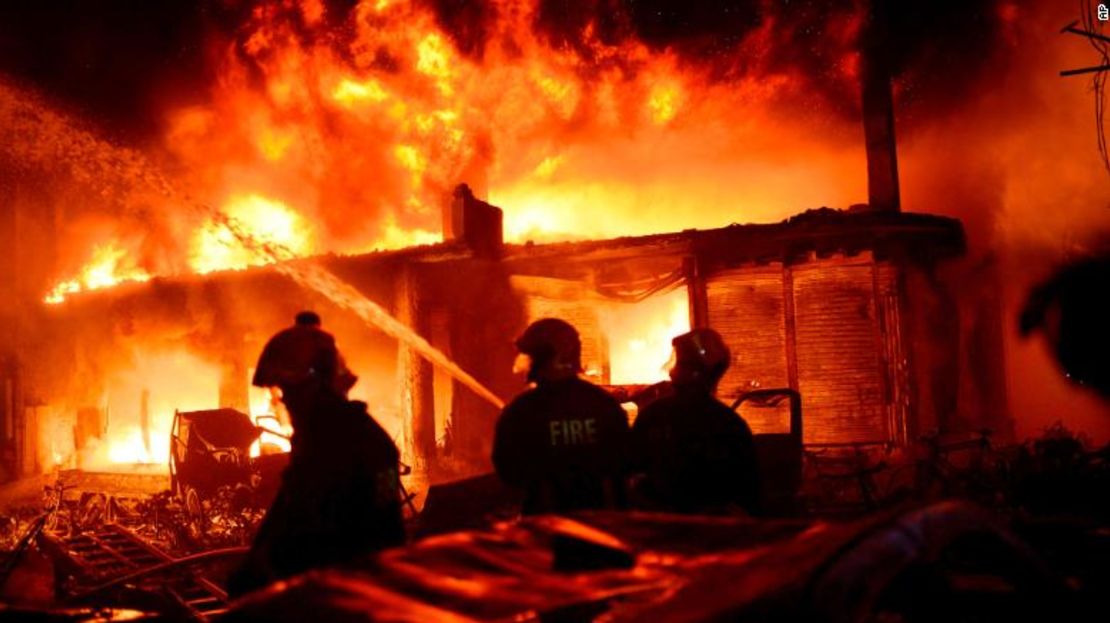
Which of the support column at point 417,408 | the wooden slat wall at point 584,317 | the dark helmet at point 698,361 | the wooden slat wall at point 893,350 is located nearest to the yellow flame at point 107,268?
the support column at point 417,408

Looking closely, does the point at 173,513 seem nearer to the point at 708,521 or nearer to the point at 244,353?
the point at 244,353

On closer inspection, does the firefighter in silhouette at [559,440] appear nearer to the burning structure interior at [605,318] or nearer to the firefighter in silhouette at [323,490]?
the firefighter in silhouette at [323,490]

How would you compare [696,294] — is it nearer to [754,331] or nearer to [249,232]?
[754,331]

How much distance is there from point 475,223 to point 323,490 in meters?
11.7

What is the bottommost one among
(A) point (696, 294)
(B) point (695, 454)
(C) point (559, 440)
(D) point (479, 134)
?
(B) point (695, 454)

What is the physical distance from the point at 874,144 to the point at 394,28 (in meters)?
18.2

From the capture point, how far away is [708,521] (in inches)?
111

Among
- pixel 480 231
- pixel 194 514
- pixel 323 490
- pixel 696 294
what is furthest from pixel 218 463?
pixel 323 490

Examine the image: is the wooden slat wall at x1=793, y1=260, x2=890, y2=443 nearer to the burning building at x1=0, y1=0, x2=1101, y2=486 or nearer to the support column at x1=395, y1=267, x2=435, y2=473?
the burning building at x1=0, y1=0, x2=1101, y2=486

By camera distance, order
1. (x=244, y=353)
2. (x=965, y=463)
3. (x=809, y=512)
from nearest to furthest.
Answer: (x=809, y=512), (x=965, y=463), (x=244, y=353)

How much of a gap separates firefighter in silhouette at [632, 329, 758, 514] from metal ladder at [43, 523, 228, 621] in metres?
4.51

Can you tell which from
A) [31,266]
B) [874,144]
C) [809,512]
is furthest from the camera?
[31,266]

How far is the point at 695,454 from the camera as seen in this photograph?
5.00m

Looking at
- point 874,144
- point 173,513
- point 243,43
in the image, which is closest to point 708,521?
point 173,513
